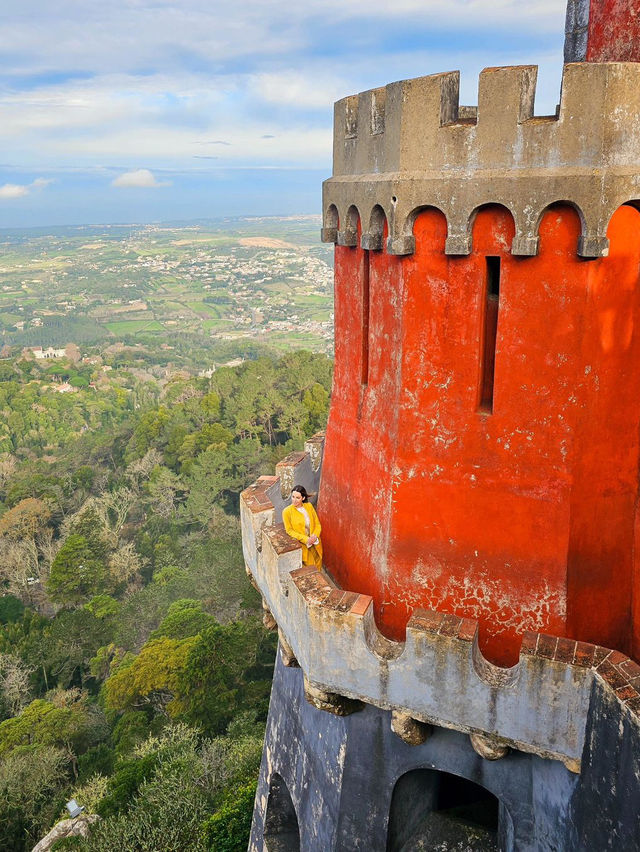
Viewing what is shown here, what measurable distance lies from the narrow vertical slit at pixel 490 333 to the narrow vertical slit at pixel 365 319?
1.15 metres

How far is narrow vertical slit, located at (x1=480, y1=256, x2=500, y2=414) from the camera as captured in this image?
5.04 m

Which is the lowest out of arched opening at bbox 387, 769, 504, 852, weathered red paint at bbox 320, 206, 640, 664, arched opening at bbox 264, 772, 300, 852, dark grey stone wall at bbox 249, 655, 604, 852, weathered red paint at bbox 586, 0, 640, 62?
arched opening at bbox 264, 772, 300, 852

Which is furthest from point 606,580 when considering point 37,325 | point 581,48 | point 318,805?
point 37,325

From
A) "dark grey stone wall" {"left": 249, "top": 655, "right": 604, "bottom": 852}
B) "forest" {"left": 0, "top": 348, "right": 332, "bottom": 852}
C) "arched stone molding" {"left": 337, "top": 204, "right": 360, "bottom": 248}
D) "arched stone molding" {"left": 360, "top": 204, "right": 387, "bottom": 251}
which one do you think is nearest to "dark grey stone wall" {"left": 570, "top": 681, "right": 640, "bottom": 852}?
"dark grey stone wall" {"left": 249, "top": 655, "right": 604, "bottom": 852}

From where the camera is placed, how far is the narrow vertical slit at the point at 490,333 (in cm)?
504

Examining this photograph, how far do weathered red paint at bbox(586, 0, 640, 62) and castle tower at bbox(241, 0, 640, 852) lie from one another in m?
0.01

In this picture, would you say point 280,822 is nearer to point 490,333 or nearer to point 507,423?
point 507,423

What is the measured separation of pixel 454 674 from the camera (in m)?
4.97

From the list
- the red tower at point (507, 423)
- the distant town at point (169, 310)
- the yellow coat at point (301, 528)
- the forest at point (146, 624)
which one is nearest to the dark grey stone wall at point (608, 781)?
the red tower at point (507, 423)

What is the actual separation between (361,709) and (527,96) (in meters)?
4.82

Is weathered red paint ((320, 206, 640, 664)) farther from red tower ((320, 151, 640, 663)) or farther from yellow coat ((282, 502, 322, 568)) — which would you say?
yellow coat ((282, 502, 322, 568))

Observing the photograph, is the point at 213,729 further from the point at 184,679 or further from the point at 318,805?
the point at 318,805

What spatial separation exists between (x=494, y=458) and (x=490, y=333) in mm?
924

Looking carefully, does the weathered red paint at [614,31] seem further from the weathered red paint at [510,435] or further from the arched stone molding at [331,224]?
the arched stone molding at [331,224]
